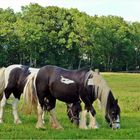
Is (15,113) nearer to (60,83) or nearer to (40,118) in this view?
(40,118)

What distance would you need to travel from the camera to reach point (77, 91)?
44.7 feet

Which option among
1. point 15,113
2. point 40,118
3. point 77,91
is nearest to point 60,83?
point 77,91

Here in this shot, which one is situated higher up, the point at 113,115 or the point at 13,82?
the point at 13,82

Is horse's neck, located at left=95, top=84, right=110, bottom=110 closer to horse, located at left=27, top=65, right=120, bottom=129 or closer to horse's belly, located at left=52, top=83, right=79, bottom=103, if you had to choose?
horse, located at left=27, top=65, right=120, bottom=129

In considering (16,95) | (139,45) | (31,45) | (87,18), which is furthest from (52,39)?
(16,95)

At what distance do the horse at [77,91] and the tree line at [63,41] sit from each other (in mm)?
73543

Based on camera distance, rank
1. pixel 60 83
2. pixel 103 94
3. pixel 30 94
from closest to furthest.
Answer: pixel 103 94
pixel 60 83
pixel 30 94

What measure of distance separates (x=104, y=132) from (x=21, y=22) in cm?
8560

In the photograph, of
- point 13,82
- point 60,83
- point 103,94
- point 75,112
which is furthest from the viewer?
point 13,82

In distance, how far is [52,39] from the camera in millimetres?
94625

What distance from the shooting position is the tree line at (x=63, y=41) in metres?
91.9

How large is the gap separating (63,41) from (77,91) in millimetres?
80672

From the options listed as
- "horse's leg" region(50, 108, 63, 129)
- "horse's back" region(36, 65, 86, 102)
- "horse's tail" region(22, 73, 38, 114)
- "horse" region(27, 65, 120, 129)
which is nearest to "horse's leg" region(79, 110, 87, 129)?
"horse" region(27, 65, 120, 129)

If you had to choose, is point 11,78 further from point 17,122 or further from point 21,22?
point 21,22
